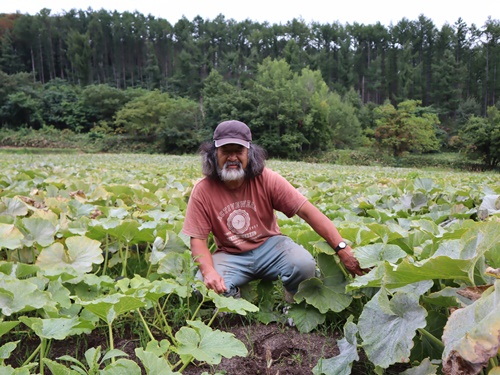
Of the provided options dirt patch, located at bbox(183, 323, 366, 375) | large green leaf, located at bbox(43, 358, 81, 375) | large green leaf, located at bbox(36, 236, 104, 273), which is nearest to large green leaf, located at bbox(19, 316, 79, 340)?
large green leaf, located at bbox(43, 358, 81, 375)

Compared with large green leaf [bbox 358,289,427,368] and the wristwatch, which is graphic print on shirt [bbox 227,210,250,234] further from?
large green leaf [bbox 358,289,427,368]

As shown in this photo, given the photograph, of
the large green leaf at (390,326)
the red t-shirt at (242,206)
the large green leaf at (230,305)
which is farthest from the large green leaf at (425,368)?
the red t-shirt at (242,206)

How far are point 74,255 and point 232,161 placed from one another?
970 mm

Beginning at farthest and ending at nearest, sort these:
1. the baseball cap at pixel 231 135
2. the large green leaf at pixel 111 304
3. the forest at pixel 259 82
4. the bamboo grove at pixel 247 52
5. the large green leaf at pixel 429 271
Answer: the bamboo grove at pixel 247 52 < the forest at pixel 259 82 < the baseball cap at pixel 231 135 < the large green leaf at pixel 111 304 < the large green leaf at pixel 429 271

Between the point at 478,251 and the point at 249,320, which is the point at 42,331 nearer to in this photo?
the point at 249,320

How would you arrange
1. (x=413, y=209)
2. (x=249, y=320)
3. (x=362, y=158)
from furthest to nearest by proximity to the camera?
(x=362, y=158) → (x=413, y=209) → (x=249, y=320)

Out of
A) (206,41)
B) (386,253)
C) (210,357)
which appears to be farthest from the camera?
(206,41)

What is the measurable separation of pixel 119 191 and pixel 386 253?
9.32ft

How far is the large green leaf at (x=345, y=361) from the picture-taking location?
1441 mm

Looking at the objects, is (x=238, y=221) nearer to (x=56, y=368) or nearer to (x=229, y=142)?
(x=229, y=142)

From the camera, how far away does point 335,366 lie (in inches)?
58.4

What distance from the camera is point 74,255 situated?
84.0 inches

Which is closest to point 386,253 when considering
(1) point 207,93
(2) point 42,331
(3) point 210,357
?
(3) point 210,357

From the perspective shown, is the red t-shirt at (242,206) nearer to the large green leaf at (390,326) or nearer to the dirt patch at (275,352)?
the dirt patch at (275,352)
